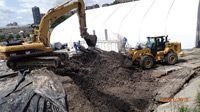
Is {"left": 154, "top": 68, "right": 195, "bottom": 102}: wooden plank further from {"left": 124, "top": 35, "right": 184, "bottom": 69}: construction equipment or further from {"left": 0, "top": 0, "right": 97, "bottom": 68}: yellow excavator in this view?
{"left": 0, "top": 0, "right": 97, "bottom": 68}: yellow excavator

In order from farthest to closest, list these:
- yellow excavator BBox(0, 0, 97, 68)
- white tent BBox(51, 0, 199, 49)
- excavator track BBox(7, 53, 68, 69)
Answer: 1. white tent BBox(51, 0, 199, 49)
2. excavator track BBox(7, 53, 68, 69)
3. yellow excavator BBox(0, 0, 97, 68)

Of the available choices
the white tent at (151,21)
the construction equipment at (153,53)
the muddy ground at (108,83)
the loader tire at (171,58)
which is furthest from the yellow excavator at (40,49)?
the white tent at (151,21)

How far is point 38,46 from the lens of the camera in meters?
9.38

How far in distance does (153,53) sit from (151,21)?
6.61m

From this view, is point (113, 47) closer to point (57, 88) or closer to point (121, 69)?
point (121, 69)

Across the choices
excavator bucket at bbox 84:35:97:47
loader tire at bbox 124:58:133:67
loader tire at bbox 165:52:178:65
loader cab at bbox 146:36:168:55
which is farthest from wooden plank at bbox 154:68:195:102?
excavator bucket at bbox 84:35:97:47

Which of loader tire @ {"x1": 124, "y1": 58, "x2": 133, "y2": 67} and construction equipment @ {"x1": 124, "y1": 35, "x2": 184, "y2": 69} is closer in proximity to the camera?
loader tire @ {"x1": 124, "y1": 58, "x2": 133, "y2": 67}

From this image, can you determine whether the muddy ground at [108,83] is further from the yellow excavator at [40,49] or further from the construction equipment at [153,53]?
the yellow excavator at [40,49]

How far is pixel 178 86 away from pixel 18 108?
664 cm

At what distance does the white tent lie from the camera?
47.2 ft

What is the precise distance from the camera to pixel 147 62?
415 inches

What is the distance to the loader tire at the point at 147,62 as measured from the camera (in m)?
10.3

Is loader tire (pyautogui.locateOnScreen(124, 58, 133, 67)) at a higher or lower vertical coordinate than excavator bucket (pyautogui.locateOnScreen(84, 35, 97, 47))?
lower

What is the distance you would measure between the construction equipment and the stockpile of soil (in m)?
0.56
